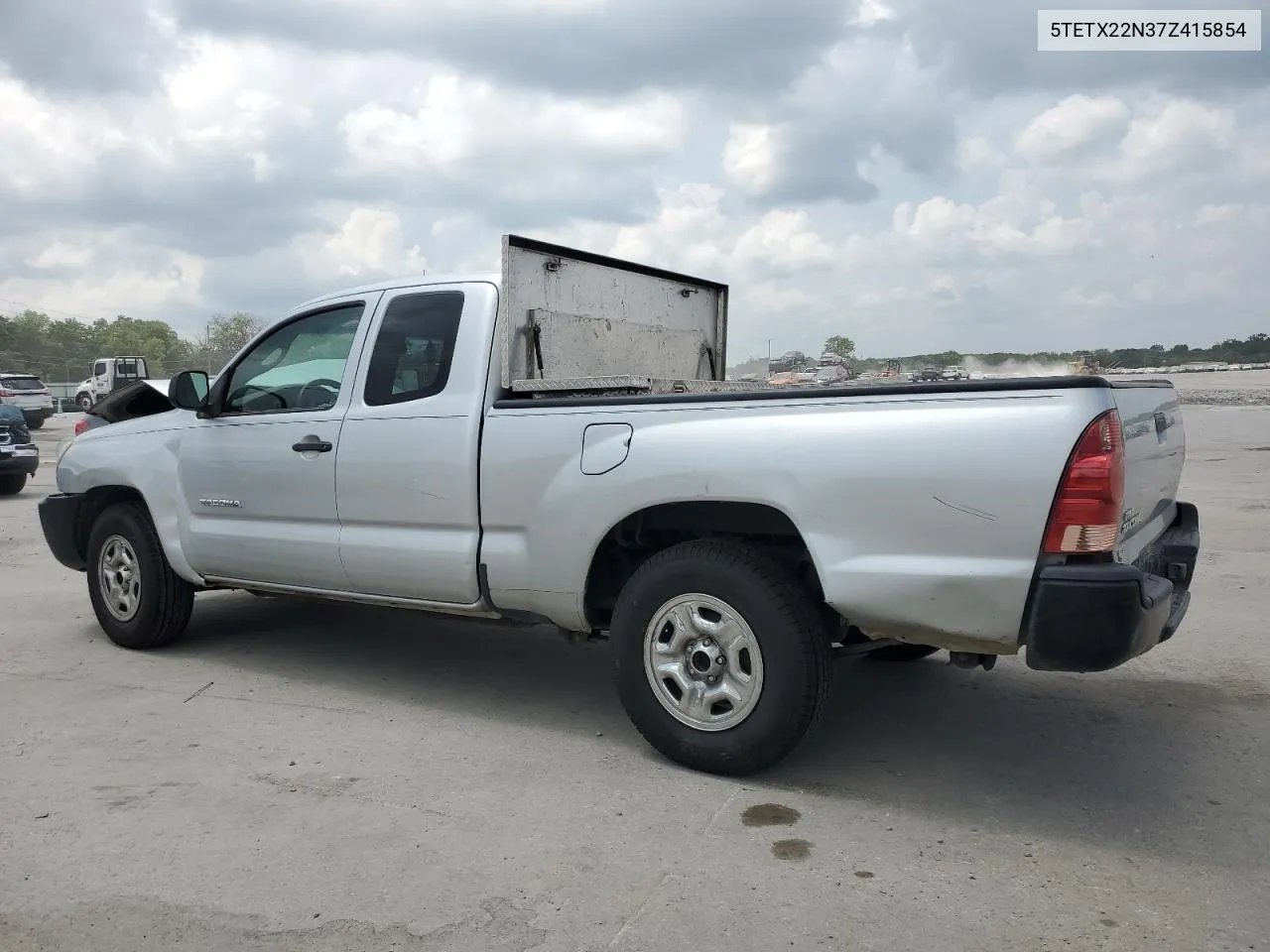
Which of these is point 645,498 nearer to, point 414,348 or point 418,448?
point 418,448

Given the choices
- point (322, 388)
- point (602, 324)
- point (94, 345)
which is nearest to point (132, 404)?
point (322, 388)

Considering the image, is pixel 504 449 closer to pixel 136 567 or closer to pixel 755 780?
pixel 755 780

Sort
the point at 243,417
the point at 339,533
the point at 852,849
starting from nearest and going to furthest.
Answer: the point at 852,849 < the point at 339,533 < the point at 243,417

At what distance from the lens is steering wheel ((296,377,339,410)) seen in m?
5.25

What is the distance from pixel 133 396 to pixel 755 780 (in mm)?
4374

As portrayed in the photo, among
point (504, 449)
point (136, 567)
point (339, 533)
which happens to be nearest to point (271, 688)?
point (339, 533)

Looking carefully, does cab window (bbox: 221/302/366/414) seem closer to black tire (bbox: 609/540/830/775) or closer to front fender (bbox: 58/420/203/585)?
front fender (bbox: 58/420/203/585)

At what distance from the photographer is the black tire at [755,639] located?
384 centimetres

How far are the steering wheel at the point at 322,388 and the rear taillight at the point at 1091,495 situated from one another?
3367mm

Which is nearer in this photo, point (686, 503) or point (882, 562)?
point (882, 562)

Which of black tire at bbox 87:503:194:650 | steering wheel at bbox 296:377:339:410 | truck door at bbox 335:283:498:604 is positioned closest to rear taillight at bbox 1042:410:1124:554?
truck door at bbox 335:283:498:604

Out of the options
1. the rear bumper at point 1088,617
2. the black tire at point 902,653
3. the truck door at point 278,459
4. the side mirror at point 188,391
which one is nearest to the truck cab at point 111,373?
the side mirror at point 188,391

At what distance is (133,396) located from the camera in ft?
20.7

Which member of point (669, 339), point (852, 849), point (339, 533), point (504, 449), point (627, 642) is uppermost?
point (669, 339)
